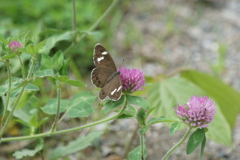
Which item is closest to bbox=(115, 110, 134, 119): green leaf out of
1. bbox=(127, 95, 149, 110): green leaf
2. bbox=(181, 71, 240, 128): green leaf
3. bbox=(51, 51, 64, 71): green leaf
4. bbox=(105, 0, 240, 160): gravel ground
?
bbox=(127, 95, 149, 110): green leaf

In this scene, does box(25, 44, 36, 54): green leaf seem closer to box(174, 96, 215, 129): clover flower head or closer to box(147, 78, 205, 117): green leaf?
box(174, 96, 215, 129): clover flower head

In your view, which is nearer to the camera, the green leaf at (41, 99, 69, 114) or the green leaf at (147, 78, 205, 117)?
the green leaf at (41, 99, 69, 114)

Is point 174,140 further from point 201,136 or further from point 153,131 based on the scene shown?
point 201,136

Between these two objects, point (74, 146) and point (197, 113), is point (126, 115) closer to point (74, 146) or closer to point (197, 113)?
point (197, 113)

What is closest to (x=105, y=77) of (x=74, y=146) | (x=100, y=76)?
(x=100, y=76)

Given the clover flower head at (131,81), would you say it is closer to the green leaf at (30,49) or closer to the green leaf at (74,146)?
the green leaf at (30,49)

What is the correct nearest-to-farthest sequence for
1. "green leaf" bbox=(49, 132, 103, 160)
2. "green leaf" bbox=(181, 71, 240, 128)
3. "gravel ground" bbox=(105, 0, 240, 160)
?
"green leaf" bbox=(49, 132, 103, 160)
"green leaf" bbox=(181, 71, 240, 128)
"gravel ground" bbox=(105, 0, 240, 160)
